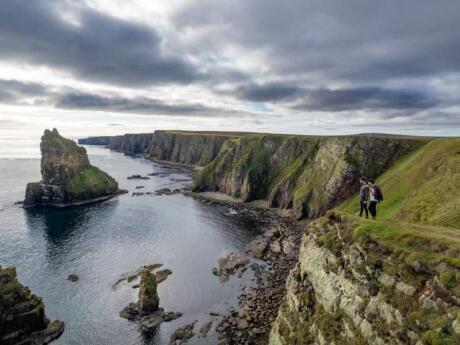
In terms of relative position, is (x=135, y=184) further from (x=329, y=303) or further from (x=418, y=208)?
(x=329, y=303)

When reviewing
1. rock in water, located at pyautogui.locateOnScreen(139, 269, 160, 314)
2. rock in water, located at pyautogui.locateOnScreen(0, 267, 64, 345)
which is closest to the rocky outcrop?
rock in water, located at pyautogui.locateOnScreen(139, 269, 160, 314)

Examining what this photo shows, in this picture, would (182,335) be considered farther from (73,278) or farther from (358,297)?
(358,297)

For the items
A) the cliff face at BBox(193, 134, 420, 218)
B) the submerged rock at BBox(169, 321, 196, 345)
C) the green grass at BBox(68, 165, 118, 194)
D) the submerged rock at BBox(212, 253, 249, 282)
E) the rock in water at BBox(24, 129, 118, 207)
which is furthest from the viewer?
the green grass at BBox(68, 165, 118, 194)

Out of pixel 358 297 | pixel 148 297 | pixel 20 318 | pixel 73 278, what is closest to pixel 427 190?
pixel 358 297

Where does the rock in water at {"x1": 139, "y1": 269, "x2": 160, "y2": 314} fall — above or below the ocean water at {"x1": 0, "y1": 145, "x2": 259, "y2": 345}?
above

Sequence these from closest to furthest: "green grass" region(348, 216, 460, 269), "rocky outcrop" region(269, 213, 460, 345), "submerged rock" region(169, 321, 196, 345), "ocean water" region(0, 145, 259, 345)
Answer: "rocky outcrop" region(269, 213, 460, 345), "green grass" region(348, 216, 460, 269), "submerged rock" region(169, 321, 196, 345), "ocean water" region(0, 145, 259, 345)

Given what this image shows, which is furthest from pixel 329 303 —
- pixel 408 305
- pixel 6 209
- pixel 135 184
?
pixel 135 184

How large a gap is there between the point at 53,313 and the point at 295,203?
83701 mm

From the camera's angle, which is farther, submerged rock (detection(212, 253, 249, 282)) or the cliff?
submerged rock (detection(212, 253, 249, 282))

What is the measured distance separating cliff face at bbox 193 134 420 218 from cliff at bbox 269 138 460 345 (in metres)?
73.4

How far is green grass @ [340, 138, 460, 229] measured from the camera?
56.1m

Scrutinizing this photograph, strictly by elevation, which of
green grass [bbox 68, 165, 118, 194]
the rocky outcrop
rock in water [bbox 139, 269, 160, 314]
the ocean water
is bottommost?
the ocean water

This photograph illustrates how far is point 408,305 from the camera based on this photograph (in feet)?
82.1

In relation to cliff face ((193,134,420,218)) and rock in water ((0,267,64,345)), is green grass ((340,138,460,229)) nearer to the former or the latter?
cliff face ((193,134,420,218))
